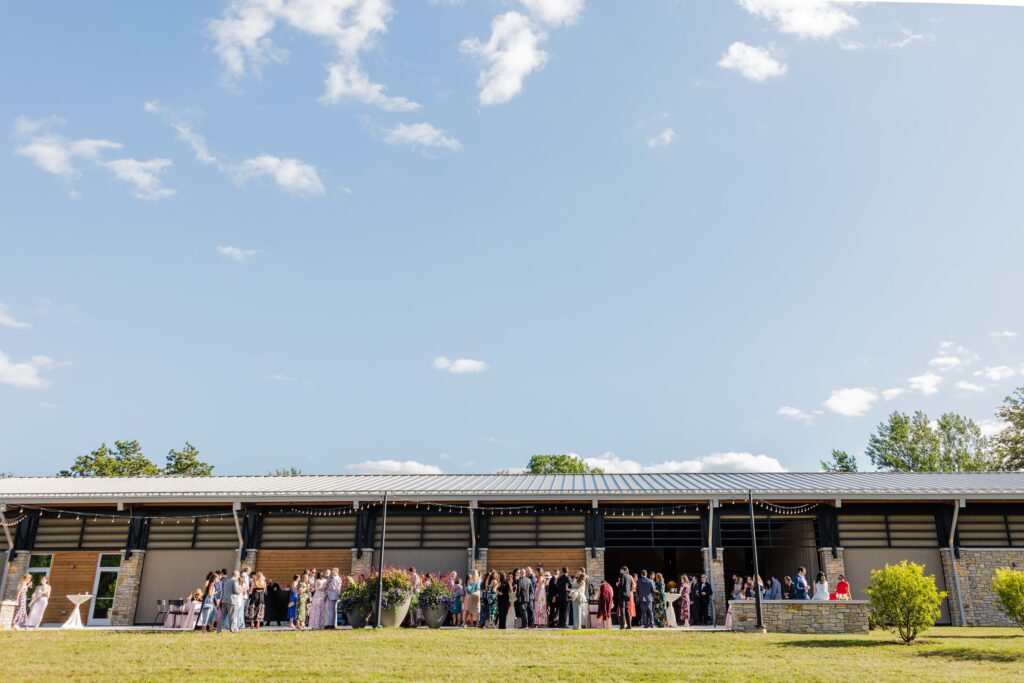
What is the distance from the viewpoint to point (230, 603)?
51.0ft

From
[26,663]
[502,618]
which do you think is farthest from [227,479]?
[26,663]

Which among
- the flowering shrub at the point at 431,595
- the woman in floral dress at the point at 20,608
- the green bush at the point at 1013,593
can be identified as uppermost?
the green bush at the point at 1013,593

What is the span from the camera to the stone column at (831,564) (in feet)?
66.1

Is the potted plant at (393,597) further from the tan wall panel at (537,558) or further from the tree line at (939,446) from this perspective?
the tree line at (939,446)

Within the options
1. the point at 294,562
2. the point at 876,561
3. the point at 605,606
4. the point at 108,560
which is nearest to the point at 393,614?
the point at 605,606

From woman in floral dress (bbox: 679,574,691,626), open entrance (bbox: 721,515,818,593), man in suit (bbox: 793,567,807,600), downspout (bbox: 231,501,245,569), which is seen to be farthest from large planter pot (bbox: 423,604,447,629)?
man in suit (bbox: 793,567,807,600)

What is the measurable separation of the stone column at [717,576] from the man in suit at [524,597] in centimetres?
515

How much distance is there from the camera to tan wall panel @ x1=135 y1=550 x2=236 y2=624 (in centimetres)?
2162

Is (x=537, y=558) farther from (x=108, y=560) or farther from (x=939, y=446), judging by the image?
(x=939, y=446)

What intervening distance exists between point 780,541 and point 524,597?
1289cm

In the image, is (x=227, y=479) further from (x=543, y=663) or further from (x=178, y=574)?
(x=543, y=663)

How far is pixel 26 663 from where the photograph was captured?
1135cm

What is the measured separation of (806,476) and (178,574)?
18.5m

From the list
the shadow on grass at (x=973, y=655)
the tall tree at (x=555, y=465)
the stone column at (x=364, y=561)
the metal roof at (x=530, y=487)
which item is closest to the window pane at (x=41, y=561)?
the metal roof at (x=530, y=487)
